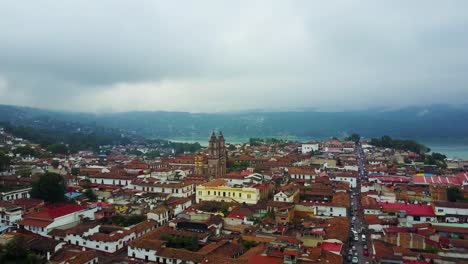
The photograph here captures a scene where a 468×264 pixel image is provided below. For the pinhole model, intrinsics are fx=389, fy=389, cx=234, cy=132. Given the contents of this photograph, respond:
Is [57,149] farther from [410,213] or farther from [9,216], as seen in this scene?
[410,213]

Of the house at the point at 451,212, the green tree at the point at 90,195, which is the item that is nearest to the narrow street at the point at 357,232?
the house at the point at 451,212

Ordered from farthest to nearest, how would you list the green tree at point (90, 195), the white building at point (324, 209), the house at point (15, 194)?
the green tree at point (90, 195) < the house at point (15, 194) < the white building at point (324, 209)

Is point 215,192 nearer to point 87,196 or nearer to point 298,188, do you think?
point 298,188

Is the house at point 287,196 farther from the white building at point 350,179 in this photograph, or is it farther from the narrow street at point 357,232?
the white building at point 350,179

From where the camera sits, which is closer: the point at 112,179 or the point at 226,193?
the point at 226,193

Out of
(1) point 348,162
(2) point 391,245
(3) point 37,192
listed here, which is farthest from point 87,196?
(1) point 348,162

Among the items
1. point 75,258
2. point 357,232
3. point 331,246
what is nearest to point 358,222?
point 357,232

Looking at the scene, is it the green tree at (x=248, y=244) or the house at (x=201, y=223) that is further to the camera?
the house at (x=201, y=223)
